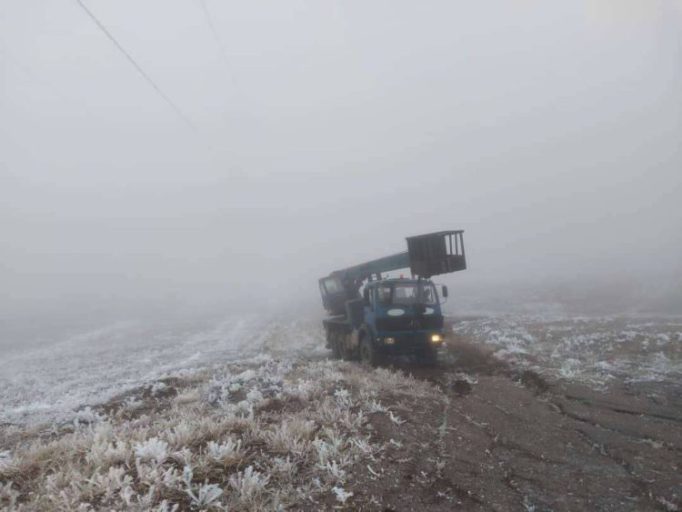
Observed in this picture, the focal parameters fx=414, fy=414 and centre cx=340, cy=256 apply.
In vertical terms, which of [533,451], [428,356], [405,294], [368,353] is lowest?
[428,356]

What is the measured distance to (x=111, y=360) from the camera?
2230 centimetres

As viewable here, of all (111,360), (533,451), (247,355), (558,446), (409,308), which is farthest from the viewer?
(111,360)

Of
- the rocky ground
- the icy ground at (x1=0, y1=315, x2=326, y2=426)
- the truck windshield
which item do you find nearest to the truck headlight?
the truck windshield

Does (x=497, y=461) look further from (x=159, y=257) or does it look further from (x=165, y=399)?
(x=159, y=257)

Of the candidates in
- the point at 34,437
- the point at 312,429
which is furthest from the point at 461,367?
the point at 34,437

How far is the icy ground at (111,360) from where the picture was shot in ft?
38.1

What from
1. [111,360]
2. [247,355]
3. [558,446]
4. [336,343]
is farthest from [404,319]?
[111,360]

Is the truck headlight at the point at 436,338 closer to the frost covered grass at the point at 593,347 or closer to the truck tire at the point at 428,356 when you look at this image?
the truck tire at the point at 428,356

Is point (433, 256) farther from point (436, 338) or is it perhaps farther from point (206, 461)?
point (206, 461)

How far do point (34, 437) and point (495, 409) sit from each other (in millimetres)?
9230

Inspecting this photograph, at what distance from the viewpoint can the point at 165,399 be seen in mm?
10352

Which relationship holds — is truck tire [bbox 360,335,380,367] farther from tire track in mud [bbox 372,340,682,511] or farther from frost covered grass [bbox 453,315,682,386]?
frost covered grass [bbox 453,315,682,386]

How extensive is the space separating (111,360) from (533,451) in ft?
72.5

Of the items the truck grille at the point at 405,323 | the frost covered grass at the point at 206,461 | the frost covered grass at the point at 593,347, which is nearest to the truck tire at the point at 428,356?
the truck grille at the point at 405,323
